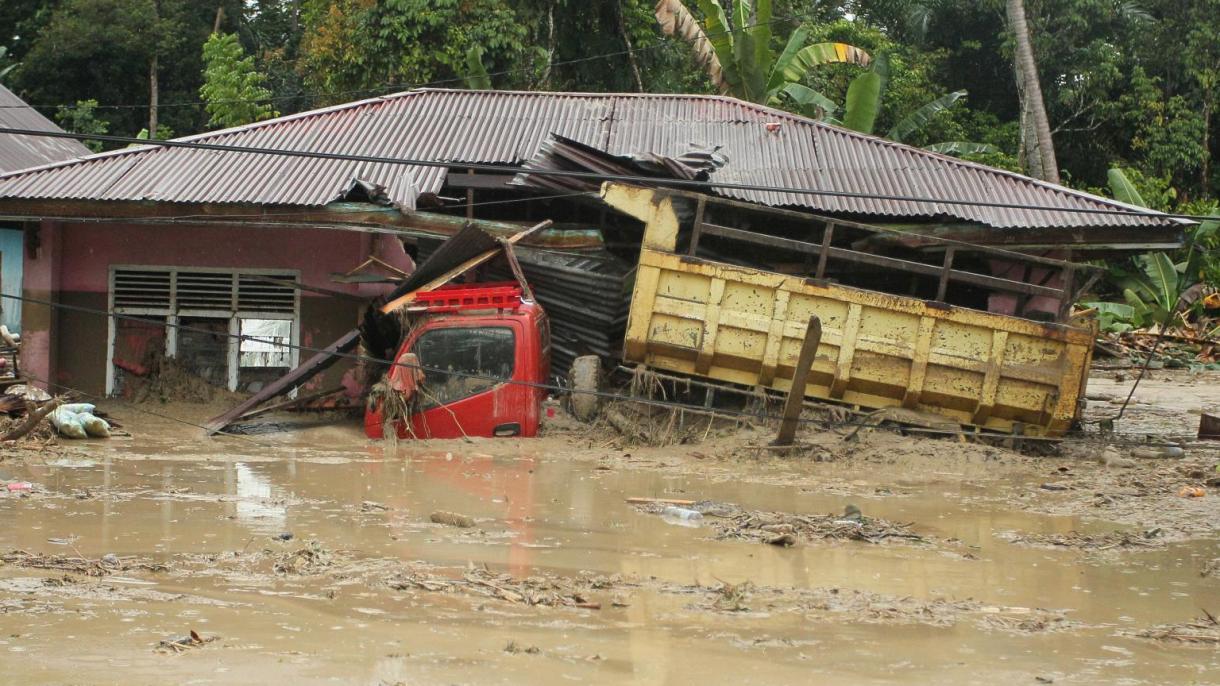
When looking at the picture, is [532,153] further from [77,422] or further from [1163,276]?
[1163,276]

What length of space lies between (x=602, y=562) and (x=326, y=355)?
6.66 m

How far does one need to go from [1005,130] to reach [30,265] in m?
22.3

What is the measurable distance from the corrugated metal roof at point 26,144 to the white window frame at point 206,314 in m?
7.72

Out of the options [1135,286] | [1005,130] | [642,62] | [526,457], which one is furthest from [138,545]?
[1005,130]

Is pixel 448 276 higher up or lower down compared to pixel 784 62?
lower down

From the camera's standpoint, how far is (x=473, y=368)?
1312 cm

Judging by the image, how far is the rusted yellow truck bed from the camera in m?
13.2

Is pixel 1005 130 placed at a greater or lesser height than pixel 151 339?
greater

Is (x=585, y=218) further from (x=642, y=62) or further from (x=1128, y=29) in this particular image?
(x=1128, y=29)

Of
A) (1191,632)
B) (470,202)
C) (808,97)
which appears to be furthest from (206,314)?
(808,97)

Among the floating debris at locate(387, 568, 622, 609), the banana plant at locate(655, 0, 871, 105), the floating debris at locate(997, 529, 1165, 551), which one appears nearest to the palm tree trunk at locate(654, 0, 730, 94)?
the banana plant at locate(655, 0, 871, 105)

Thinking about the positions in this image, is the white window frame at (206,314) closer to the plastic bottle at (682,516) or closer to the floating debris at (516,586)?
the plastic bottle at (682,516)

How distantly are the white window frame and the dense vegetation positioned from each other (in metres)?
7.36

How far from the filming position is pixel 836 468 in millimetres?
12562
